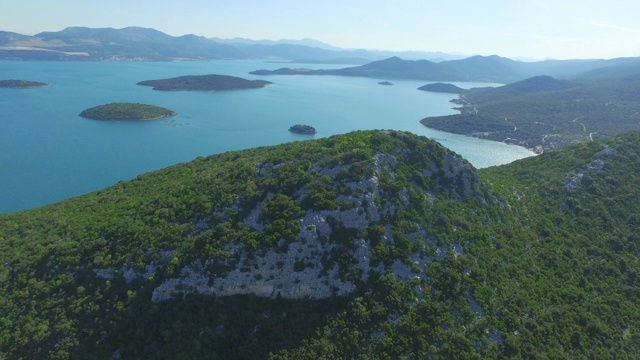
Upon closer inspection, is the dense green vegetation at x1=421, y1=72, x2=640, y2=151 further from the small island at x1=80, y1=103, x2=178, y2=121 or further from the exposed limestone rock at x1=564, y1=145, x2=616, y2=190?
the small island at x1=80, y1=103, x2=178, y2=121

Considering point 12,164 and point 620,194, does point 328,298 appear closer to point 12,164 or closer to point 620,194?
point 620,194

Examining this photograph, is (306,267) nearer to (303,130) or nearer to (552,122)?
(303,130)

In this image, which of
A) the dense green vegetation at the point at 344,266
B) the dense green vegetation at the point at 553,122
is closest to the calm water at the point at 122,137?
the dense green vegetation at the point at 553,122

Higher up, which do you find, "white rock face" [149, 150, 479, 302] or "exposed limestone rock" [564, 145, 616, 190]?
"exposed limestone rock" [564, 145, 616, 190]

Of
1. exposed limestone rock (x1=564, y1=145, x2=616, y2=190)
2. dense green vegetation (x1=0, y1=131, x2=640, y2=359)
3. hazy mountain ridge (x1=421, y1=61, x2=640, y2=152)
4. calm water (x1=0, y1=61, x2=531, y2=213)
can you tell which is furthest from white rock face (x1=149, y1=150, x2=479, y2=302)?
hazy mountain ridge (x1=421, y1=61, x2=640, y2=152)

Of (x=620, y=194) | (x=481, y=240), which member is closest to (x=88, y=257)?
(x=481, y=240)

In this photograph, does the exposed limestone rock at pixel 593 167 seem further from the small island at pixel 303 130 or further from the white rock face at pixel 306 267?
the small island at pixel 303 130
